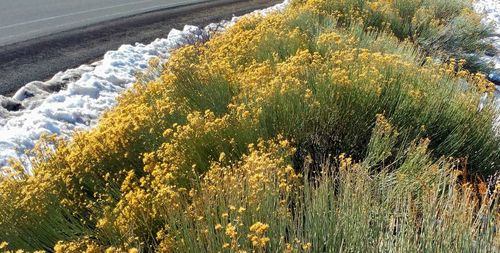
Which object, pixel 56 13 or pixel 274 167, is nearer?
pixel 274 167

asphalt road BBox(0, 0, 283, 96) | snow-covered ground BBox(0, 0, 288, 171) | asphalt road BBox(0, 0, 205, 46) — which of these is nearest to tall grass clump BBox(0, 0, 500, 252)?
snow-covered ground BBox(0, 0, 288, 171)

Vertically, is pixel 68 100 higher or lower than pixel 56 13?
higher

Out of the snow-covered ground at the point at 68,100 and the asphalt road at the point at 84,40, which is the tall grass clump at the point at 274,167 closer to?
the snow-covered ground at the point at 68,100

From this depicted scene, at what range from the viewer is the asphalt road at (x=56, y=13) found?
11.1m

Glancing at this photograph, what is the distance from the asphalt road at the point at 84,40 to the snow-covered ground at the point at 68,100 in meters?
0.41

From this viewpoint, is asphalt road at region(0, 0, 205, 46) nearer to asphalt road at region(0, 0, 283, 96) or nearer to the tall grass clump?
asphalt road at region(0, 0, 283, 96)

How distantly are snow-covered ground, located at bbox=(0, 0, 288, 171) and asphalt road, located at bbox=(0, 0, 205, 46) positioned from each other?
2468mm

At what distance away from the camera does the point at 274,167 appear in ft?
11.0

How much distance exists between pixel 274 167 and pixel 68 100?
4.50 metres

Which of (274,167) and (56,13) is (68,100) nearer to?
(274,167)

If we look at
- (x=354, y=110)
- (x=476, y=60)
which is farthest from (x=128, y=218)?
(x=476, y=60)

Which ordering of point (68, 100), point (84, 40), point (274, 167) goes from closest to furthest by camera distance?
point (274, 167)
point (68, 100)
point (84, 40)

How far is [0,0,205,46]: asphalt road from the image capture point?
36.6 ft

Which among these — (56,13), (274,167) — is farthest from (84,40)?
(274,167)
